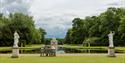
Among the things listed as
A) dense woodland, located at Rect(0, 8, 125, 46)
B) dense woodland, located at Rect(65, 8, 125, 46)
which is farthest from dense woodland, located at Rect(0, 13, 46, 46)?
dense woodland, located at Rect(65, 8, 125, 46)

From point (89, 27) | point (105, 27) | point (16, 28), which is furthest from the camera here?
point (89, 27)

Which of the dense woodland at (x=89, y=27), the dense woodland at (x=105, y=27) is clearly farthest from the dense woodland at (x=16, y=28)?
the dense woodland at (x=105, y=27)

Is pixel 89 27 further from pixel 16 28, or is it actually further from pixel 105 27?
pixel 16 28

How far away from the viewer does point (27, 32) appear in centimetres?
7619

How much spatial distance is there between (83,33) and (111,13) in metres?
27.4

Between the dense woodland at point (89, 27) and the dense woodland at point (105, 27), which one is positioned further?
the dense woodland at point (105, 27)

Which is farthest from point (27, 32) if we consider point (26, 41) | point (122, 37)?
point (122, 37)

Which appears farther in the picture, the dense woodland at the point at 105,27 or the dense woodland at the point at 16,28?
the dense woodland at the point at 105,27

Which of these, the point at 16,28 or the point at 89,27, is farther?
the point at 89,27

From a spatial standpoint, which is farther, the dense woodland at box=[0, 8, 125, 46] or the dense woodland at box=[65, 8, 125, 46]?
the dense woodland at box=[65, 8, 125, 46]

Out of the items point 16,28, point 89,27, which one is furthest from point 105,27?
point 16,28

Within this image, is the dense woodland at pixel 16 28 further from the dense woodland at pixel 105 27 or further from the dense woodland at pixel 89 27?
the dense woodland at pixel 105 27

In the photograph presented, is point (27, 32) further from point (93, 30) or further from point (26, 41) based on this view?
→ point (93, 30)

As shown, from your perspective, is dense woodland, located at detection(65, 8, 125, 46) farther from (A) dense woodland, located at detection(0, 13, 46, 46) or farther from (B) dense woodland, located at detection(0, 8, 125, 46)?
(A) dense woodland, located at detection(0, 13, 46, 46)
